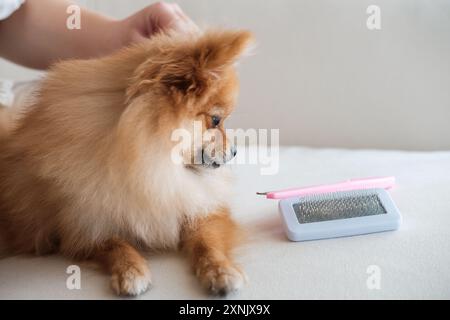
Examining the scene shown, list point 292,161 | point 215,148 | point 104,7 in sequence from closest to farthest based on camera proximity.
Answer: point 215,148 → point 292,161 → point 104,7

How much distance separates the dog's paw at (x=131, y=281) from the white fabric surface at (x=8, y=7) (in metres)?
1.07

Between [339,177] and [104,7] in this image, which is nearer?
[339,177]

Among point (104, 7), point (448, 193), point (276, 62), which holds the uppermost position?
point (104, 7)

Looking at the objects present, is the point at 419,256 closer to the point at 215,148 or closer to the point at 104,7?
the point at 215,148

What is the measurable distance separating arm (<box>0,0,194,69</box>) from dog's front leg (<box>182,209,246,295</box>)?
62 centimetres

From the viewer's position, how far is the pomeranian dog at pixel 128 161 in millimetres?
994

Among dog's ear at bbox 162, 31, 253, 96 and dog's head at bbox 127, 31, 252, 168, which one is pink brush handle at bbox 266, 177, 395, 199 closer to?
dog's head at bbox 127, 31, 252, 168

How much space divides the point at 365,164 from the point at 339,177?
15 centimetres

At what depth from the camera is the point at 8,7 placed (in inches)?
63.7

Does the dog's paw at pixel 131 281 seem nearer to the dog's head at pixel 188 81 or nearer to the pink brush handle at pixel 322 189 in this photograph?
the dog's head at pixel 188 81

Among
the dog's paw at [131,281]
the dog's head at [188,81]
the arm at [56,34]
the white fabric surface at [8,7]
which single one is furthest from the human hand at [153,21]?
the dog's paw at [131,281]

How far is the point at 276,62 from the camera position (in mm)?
1875

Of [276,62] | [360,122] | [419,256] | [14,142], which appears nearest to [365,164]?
[360,122]

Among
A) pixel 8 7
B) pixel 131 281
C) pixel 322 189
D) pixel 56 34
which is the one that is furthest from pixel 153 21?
pixel 131 281
